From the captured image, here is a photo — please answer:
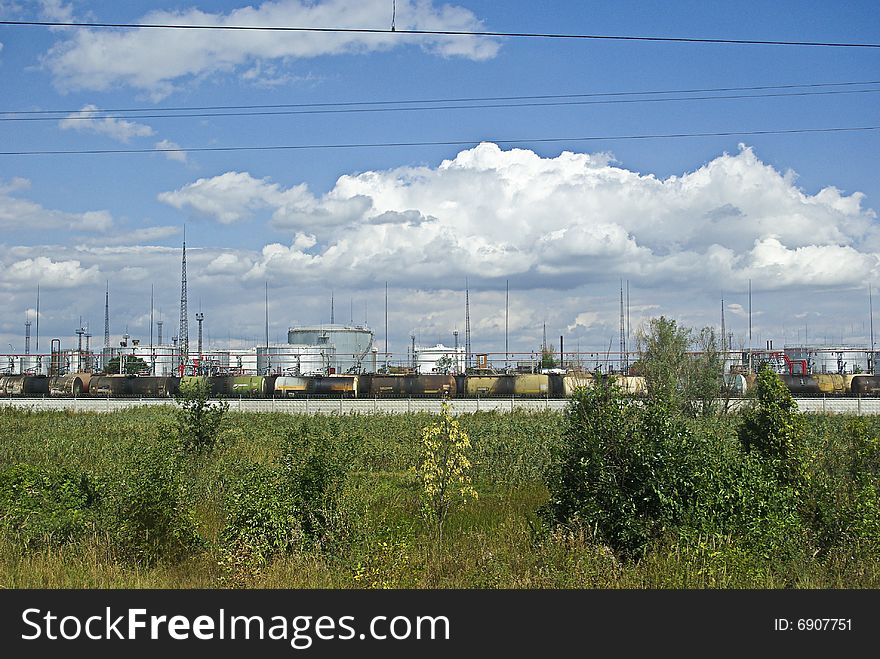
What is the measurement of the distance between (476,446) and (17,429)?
23771 millimetres

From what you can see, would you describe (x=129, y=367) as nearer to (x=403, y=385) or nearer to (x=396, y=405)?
(x=403, y=385)

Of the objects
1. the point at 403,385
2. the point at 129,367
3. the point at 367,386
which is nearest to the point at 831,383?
the point at 403,385

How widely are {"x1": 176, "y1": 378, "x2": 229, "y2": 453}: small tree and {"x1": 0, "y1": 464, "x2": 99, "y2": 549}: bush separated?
1124cm

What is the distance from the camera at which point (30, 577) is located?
10.9 metres

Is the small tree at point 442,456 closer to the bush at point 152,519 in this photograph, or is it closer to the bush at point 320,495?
the bush at point 320,495

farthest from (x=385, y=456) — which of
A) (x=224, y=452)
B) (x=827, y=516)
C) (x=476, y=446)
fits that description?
(x=827, y=516)

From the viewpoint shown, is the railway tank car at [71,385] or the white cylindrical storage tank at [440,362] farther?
the white cylindrical storage tank at [440,362]

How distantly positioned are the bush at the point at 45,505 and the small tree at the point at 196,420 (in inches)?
442

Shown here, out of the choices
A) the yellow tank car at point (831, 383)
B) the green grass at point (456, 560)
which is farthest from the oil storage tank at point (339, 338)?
the green grass at point (456, 560)

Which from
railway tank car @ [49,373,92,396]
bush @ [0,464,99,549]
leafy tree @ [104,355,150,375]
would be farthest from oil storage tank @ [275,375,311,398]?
bush @ [0,464,99,549]

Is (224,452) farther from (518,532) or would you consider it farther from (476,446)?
(518,532)

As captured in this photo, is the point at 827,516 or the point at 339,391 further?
the point at 339,391

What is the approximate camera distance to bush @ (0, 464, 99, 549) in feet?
42.5

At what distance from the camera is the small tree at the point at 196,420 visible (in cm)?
2667
